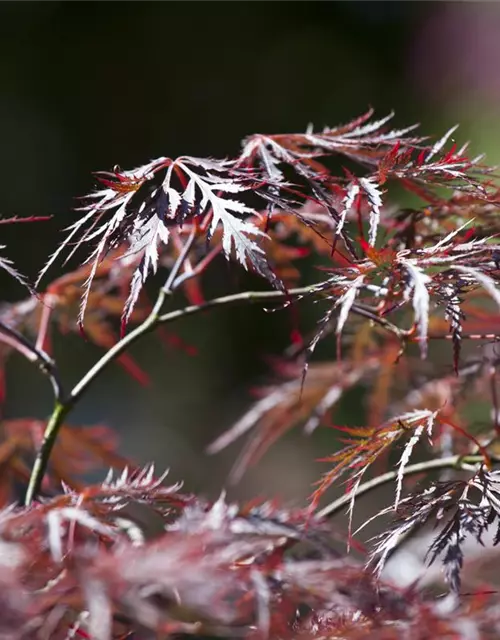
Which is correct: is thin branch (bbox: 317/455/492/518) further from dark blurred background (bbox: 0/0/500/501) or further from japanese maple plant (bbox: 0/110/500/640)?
dark blurred background (bbox: 0/0/500/501)

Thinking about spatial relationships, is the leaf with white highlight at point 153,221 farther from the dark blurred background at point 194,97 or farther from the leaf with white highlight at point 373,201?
the dark blurred background at point 194,97

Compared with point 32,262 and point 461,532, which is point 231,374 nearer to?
point 32,262

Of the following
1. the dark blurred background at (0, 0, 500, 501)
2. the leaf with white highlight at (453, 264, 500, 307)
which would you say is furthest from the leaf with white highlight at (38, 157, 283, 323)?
the dark blurred background at (0, 0, 500, 501)

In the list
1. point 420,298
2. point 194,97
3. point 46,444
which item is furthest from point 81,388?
point 194,97

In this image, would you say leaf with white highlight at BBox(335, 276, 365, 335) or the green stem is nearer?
leaf with white highlight at BBox(335, 276, 365, 335)

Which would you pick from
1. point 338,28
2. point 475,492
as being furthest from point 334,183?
point 338,28

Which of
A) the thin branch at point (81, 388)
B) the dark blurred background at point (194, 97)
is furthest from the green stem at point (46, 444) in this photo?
the dark blurred background at point (194, 97)

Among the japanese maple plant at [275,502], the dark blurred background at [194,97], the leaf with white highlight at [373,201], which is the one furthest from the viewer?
the dark blurred background at [194,97]

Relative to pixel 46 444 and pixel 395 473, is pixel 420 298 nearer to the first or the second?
pixel 395 473
